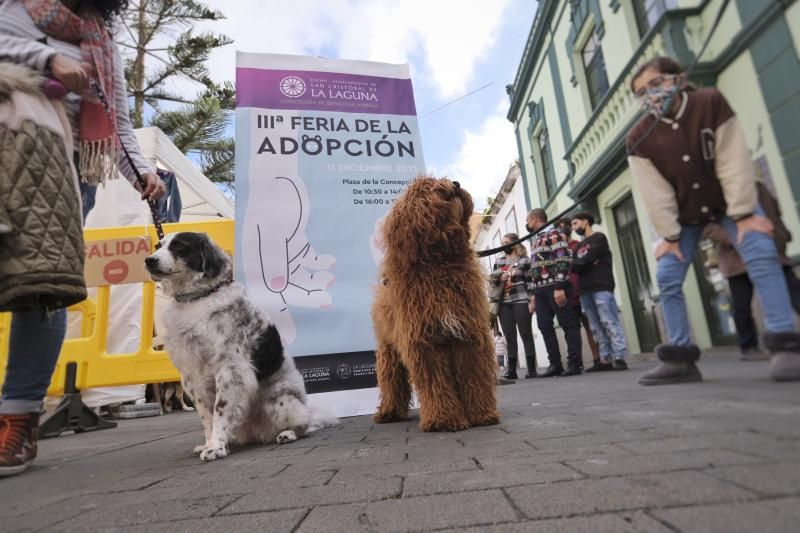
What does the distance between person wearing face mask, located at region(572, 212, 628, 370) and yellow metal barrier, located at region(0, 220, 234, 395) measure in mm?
5094

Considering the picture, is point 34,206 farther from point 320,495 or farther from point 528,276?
point 528,276

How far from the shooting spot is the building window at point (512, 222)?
3.37 ft

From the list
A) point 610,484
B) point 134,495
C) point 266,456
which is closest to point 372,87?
point 266,456

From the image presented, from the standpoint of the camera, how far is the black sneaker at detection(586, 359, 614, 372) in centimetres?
76

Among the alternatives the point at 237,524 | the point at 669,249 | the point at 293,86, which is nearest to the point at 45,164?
the point at 237,524

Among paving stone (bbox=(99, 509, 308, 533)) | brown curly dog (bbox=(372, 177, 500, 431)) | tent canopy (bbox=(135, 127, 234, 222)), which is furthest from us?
tent canopy (bbox=(135, 127, 234, 222))

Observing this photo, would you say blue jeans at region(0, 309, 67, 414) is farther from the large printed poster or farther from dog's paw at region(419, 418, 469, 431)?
dog's paw at region(419, 418, 469, 431)

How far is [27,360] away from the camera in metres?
2.45

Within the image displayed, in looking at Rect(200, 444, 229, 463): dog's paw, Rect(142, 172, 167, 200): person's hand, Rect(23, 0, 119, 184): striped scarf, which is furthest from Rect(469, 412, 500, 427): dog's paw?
Rect(23, 0, 119, 184): striped scarf

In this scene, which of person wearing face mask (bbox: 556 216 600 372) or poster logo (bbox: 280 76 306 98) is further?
poster logo (bbox: 280 76 306 98)

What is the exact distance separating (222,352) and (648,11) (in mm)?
2650

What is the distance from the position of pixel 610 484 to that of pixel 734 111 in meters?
0.71

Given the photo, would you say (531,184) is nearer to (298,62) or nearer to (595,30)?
(595,30)

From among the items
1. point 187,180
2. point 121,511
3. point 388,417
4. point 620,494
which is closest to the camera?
point 620,494
